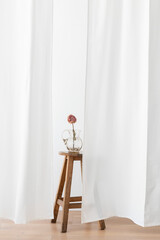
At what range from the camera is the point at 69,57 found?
2.75 metres

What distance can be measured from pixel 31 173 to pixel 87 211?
45 cm

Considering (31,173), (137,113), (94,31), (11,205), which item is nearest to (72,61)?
(94,31)

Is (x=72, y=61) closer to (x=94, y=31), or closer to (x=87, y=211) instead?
(x=94, y=31)

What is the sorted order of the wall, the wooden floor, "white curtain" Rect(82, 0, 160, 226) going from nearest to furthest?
the wooden floor
"white curtain" Rect(82, 0, 160, 226)
the wall

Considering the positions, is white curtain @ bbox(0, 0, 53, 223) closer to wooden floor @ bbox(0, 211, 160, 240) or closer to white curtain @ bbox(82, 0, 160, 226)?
wooden floor @ bbox(0, 211, 160, 240)

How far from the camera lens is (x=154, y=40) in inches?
85.4

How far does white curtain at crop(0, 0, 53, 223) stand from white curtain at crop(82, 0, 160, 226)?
29 cm

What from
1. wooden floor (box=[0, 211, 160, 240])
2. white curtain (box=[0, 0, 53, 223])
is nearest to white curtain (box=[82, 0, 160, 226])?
wooden floor (box=[0, 211, 160, 240])

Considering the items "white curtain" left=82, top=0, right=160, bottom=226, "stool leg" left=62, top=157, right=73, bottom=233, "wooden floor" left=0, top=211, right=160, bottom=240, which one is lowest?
"wooden floor" left=0, top=211, right=160, bottom=240

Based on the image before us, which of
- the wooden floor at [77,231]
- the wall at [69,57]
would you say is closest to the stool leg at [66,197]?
the wooden floor at [77,231]

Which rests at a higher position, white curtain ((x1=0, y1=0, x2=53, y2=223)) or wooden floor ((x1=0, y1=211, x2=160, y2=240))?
white curtain ((x1=0, y1=0, x2=53, y2=223))

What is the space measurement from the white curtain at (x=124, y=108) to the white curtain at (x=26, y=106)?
0.94 feet

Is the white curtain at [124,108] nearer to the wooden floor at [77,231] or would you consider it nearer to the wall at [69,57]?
the wooden floor at [77,231]

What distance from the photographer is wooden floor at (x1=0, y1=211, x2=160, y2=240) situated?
198 cm
